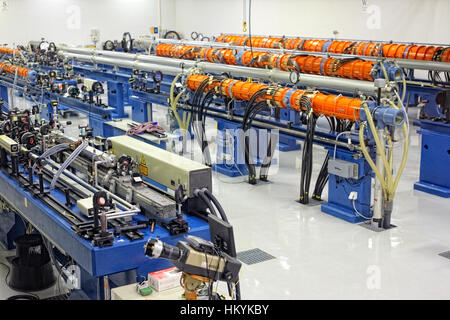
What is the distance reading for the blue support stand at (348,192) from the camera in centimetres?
617

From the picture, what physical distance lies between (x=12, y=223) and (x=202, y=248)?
3.43m

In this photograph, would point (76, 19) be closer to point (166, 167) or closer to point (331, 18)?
point (331, 18)

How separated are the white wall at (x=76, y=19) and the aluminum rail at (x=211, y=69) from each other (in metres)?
5.08

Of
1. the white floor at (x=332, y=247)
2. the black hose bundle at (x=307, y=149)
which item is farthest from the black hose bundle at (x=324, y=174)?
the white floor at (x=332, y=247)

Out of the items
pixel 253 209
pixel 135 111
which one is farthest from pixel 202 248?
pixel 135 111

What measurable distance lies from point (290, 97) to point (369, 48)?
4.37 m

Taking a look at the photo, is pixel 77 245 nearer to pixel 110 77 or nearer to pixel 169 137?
pixel 169 137

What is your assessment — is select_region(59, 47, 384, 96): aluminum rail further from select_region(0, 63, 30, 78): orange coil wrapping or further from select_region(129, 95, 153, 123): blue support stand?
select_region(0, 63, 30, 78): orange coil wrapping

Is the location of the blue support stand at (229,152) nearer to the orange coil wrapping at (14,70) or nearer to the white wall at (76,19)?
the orange coil wrapping at (14,70)

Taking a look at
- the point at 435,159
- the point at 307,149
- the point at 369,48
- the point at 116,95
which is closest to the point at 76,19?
the point at 116,95

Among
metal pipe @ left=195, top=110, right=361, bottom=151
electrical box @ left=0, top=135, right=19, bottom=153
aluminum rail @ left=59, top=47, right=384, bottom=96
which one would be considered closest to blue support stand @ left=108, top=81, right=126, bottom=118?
aluminum rail @ left=59, top=47, right=384, bottom=96

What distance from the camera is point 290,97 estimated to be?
675cm

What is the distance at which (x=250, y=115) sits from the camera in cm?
760

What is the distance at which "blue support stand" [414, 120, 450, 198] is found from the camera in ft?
23.3
